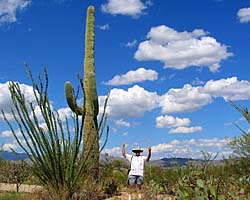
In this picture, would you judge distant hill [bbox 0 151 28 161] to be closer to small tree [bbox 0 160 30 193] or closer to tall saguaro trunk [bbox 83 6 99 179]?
small tree [bbox 0 160 30 193]

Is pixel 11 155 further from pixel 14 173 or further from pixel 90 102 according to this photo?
pixel 90 102

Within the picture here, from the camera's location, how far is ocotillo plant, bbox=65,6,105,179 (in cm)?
1571

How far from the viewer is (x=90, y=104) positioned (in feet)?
56.1

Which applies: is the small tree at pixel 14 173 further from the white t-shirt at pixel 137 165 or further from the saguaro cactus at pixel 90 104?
the white t-shirt at pixel 137 165

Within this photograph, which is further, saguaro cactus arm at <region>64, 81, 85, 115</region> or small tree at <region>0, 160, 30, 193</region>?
small tree at <region>0, 160, 30, 193</region>

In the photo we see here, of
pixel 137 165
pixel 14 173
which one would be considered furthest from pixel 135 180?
pixel 14 173

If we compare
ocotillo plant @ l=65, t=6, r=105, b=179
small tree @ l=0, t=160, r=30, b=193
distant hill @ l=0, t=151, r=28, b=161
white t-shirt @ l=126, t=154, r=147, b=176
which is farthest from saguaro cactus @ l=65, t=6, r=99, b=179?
small tree @ l=0, t=160, r=30, b=193

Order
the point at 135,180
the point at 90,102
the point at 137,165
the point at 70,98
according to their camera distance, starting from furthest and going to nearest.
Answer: the point at 90,102, the point at 70,98, the point at 137,165, the point at 135,180

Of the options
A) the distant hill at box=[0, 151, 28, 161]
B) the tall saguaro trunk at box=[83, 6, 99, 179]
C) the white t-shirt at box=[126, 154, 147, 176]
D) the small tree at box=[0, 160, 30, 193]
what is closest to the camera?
the distant hill at box=[0, 151, 28, 161]

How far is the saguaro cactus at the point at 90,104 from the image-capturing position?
15704 millimetres

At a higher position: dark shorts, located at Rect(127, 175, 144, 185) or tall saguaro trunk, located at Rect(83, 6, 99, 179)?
tall saguaro trunk, located at Rect(83, 6, 99, 179)

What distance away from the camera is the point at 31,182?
18859 millimetres

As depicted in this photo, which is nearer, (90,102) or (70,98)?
(70,98)

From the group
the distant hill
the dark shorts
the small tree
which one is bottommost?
the dark shorts
